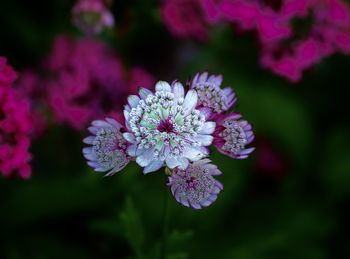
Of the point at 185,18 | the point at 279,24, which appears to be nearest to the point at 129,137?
the point at 279,24

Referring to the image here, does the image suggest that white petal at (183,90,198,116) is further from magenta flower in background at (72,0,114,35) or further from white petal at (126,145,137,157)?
magenta flower in background at (72,0,114,35)

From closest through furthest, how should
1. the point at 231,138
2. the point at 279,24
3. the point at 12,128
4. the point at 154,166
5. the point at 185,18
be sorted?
1. the point at 154,166
2. the point at 231,138
3. the point at 12,128
4. the point at 279,24
5. the point at 185,18

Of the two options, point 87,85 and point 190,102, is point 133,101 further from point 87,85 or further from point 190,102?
point 87,85

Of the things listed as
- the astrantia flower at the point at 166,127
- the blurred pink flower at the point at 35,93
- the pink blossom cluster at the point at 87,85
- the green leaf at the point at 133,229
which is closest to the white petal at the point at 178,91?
the astrantia flower at the point at 166,127

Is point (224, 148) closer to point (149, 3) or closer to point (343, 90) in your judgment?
point (149, 3)

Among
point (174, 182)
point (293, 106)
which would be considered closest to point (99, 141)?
point (174, 182)

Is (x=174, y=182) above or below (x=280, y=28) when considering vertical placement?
below

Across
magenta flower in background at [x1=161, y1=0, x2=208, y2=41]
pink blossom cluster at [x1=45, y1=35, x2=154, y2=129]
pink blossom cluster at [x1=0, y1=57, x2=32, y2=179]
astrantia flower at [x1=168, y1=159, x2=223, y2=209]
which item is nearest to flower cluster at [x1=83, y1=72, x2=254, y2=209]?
astrantia flower at [x1=168, y1=159, x2=223, y2=209]
